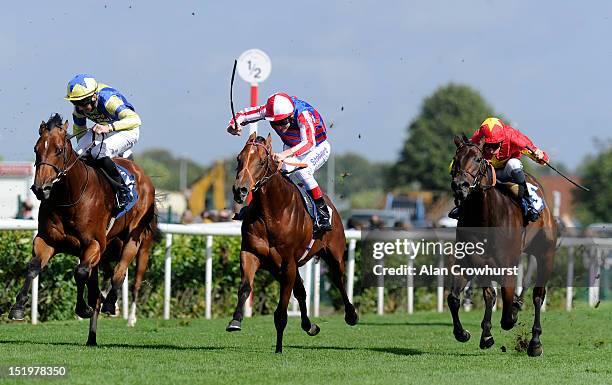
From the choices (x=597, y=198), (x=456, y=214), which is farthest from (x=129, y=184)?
(x=597, y=198)

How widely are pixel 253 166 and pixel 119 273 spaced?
210 cm

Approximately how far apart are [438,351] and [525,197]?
1.46 metres

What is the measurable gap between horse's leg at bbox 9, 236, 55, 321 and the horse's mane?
2.82 ft

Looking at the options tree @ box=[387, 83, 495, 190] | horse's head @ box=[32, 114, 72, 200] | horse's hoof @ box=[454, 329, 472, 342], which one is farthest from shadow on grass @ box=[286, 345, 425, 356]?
tree @ box=[387, 83, 495, 190]

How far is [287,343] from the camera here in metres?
9.76

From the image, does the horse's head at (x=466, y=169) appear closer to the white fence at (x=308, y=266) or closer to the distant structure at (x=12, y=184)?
the white fence at (x=308, y=266)

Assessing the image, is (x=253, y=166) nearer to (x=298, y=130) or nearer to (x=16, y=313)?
(x=298, y=130)

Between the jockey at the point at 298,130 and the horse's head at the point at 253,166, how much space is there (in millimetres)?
289

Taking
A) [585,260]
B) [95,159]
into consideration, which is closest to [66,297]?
[95,159]

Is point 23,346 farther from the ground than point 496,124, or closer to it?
closer to it

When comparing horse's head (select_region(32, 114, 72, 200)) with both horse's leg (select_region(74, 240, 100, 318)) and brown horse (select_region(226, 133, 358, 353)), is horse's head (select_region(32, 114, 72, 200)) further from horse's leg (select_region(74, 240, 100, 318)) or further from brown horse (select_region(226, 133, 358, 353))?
brown horse (select_region(226, 133, 358, 353))

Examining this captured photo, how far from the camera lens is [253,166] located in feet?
27.7

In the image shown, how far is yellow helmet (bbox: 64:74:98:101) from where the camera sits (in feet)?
30.5

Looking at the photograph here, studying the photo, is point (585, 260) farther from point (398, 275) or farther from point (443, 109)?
point (443, 109)
